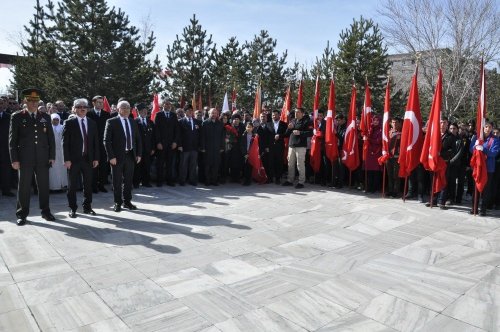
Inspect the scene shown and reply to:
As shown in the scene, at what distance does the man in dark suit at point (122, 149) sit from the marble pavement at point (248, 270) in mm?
374

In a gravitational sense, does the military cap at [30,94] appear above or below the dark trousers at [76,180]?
above

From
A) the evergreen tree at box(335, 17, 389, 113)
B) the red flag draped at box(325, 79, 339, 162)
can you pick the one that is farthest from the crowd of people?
the evergreen tree at box(335, 17, 389, 113)

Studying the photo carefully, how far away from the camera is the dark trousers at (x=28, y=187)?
231 inches

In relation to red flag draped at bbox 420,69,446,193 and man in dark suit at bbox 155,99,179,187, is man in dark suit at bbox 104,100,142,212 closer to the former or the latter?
man in dark suit at bbox 155,99,179,187

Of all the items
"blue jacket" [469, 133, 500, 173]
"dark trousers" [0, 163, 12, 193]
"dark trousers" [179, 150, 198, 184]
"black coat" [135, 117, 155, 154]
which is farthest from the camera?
"dark trousers" [179, 150, 198, 184]

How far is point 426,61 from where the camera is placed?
24.4 metres

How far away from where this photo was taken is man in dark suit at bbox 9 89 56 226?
5836mm

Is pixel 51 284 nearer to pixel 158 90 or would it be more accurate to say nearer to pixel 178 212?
pixel 178 212

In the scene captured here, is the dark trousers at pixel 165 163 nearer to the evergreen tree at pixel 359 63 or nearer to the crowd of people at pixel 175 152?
the crowd of people at pixel 175 152

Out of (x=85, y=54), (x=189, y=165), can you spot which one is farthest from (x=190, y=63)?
(x=189, y=165)

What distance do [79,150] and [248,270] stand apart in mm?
3721

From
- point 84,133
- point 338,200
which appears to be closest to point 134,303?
point 84,133

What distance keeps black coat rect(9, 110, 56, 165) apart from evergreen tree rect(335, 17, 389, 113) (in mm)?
18828

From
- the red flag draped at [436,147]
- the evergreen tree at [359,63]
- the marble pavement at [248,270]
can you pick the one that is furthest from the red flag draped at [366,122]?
the evergreen tree at [359,63]
